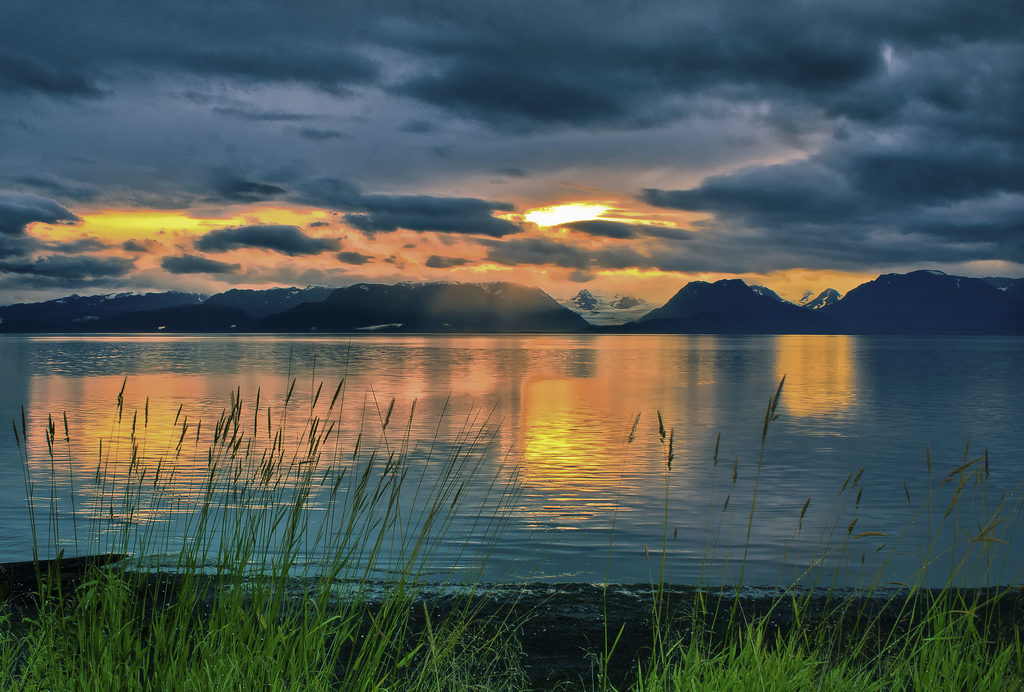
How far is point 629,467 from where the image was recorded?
2505 cm

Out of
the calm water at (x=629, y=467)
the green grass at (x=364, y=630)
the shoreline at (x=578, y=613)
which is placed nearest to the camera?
the green grass at (x=364, y=630)

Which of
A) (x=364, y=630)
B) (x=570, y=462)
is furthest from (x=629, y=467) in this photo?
(x=364, y=630)

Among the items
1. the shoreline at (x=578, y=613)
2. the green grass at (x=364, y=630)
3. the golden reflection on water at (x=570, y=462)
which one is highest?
the green grass at (x=364, y=630)

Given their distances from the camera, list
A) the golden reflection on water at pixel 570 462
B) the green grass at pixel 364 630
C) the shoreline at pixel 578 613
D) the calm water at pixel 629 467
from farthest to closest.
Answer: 1. the golden reflection on water at pixel 570 462
2. the calm water at pixel 629 467
3. the shoreline at pixel 578 613
4. the green grass at pixel 364 630

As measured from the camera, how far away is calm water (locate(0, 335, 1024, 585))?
14.0m

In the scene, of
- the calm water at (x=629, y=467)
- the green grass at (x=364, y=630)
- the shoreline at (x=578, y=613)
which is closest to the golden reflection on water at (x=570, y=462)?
the calm water at (x=629, y=467)

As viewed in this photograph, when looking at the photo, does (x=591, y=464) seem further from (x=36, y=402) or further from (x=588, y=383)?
(x=588, y=383)

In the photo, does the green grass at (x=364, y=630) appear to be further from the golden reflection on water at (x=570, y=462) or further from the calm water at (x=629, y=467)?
the golden reflection on water at (x=570, y=462)

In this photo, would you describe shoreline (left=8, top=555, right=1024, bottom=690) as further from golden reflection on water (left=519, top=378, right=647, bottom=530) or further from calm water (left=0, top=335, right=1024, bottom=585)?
golden reflection on water (left=519, top=378, right=647, bottom=530)

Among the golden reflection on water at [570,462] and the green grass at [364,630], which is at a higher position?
the green grass at [364,630]

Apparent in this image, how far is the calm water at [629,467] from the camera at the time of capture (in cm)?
1396

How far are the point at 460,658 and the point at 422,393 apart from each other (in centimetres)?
4894

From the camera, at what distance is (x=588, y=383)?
69.1 m

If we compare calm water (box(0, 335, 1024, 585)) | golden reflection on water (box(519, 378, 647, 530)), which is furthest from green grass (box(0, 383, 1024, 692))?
golden reflection on water (box(519, 378, 647, 530))
